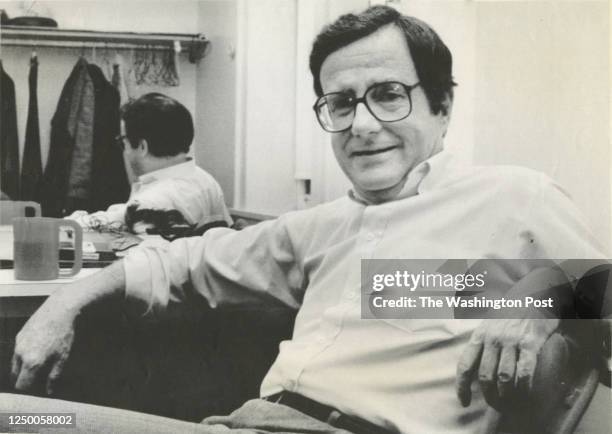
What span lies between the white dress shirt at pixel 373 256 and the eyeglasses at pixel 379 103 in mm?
85

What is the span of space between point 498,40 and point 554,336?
53 cm

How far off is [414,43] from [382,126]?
128 millimetres

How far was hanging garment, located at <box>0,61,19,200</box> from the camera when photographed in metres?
1.14

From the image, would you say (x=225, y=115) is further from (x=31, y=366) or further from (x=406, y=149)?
(x=31, y=366)

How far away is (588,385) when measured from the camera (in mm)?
650

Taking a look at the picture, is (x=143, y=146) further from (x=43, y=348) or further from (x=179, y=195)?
(x=43, y=348)

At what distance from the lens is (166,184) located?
116 centimetres

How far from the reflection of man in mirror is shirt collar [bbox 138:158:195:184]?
0.17 m

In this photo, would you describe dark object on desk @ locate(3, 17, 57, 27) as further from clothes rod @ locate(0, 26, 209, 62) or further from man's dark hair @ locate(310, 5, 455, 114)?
man's dark hair @ locate(310, 5, 455, 114)

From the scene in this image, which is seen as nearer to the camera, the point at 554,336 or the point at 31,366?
the point at 554,336

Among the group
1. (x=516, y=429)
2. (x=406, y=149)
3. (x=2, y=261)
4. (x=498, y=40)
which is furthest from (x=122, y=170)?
(x=516, y=429)

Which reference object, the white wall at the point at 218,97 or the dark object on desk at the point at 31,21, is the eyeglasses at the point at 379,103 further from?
the dark object on desk at the point at 31,21

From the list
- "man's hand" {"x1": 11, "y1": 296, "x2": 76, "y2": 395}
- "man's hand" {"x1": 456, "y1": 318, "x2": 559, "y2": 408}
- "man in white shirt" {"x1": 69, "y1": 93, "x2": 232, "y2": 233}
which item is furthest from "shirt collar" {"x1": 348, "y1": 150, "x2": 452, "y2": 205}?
"man's hand" {"x1": 11, "y1": 296, "x2": 76, "y2": 395}

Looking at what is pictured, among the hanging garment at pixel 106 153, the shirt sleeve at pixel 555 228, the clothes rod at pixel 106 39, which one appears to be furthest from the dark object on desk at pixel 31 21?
the shirt sleeve at pixel 555 228
